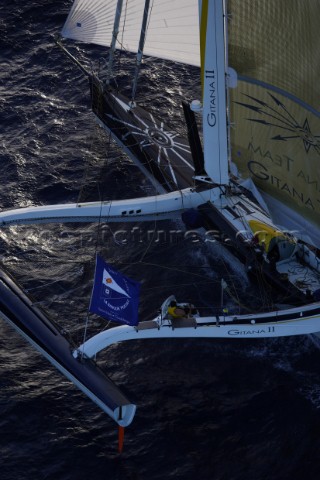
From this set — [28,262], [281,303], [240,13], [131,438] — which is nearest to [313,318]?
[281,303]

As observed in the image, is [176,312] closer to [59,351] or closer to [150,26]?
[59,351]

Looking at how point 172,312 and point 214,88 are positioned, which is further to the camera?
point 214,88

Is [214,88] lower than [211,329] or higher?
higher

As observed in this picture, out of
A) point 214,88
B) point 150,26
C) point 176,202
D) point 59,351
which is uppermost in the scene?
point 150,26

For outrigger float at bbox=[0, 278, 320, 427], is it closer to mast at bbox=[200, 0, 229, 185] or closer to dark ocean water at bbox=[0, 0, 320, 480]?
dark ocean water at bbox=[0, 0, 320, 480]

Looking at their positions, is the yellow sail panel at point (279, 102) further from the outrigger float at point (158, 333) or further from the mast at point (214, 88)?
the outrigger float at point (158, 333)

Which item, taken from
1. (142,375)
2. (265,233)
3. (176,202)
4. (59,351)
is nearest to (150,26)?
(176,202)

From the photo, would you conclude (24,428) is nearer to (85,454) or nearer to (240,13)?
(85,454)
